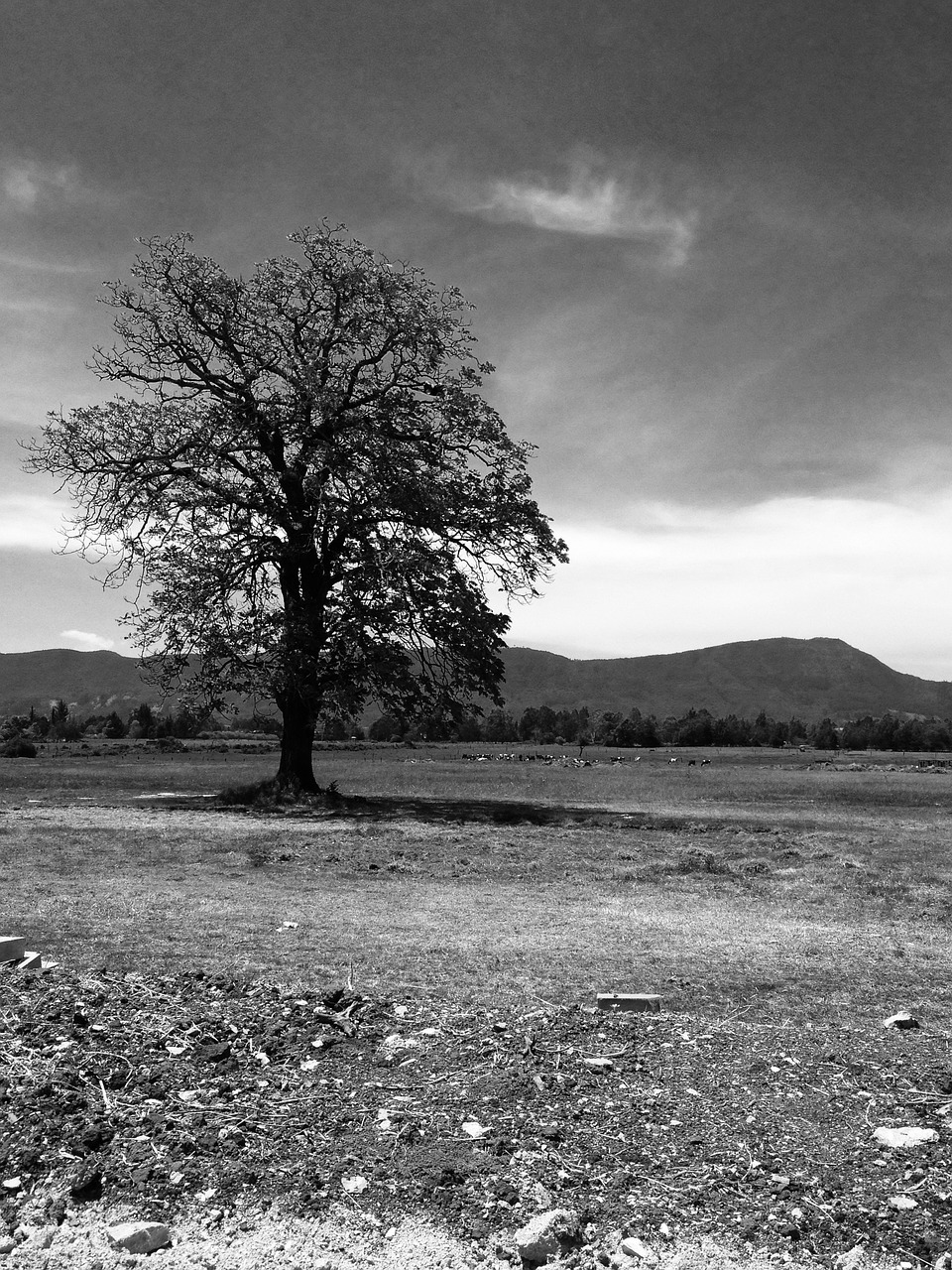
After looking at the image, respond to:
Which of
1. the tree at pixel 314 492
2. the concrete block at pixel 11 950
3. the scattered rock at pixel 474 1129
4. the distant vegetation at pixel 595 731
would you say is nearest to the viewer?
the scattered rock at pixel 474 1129

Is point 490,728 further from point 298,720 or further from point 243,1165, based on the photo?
point 243,1165

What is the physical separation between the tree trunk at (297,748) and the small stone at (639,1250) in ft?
70.2

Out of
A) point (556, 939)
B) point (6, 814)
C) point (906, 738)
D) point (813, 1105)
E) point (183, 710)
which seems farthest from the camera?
point (906, 738)

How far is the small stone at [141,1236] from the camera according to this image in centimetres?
344

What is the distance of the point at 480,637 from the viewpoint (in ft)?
76.9

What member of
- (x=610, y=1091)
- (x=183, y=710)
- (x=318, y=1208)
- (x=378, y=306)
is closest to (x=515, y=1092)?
(x=610, y=1091)

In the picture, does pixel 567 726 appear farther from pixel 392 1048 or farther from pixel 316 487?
pixel 392 1048

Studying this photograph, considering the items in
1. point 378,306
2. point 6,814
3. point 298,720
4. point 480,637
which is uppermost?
point 378,306

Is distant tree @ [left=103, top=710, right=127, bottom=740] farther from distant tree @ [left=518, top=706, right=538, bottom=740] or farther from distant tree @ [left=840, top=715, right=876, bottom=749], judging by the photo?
distant tree @ [left=840, top=715, right=876, bottom=749]

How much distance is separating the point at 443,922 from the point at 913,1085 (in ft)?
16.2

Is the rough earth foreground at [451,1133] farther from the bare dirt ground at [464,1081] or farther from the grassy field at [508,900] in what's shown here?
the grassy field at [508,900]

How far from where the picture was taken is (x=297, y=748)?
2461 cm

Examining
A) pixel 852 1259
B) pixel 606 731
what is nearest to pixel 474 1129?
pixel 852 1259

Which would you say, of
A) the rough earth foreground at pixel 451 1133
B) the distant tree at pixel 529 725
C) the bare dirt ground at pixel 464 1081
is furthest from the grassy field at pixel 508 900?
the distant tree at pixel 529 725
